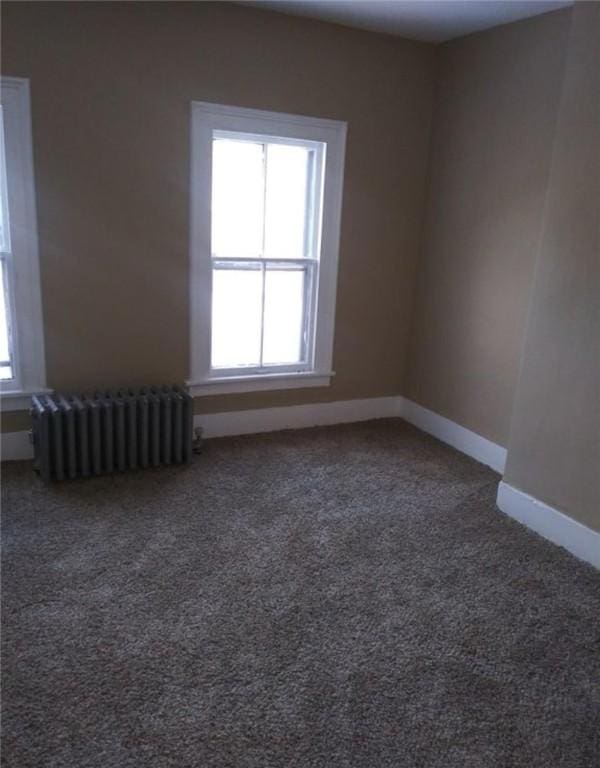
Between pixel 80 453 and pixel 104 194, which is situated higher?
pixel 104 194

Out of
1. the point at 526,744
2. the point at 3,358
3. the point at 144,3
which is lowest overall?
the point at 526,744

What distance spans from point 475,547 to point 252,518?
1071 mm

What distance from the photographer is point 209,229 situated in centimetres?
365

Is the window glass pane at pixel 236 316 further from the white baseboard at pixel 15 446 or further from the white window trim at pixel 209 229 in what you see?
the white baseboard at pixel 15 446

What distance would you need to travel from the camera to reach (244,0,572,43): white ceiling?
3.19m

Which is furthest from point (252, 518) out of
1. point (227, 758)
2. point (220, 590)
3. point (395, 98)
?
point (395, 98)

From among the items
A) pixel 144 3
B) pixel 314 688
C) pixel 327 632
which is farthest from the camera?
pixel 144 3

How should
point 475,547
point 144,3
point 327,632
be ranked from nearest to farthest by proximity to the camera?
point 327,632, point 475,547, point 144,3

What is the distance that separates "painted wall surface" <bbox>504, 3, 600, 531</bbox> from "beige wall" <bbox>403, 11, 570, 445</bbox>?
616mm

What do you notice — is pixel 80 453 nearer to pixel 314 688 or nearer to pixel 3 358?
pixel 3 358

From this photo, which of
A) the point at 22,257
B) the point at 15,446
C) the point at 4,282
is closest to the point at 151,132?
the point at 22,257

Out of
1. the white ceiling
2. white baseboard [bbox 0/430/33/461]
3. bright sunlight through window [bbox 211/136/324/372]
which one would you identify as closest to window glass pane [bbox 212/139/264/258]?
bright sunlight through window [bbox 211/136/324/372]

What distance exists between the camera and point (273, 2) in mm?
3344

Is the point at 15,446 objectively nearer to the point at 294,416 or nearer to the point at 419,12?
the point at 294,416
